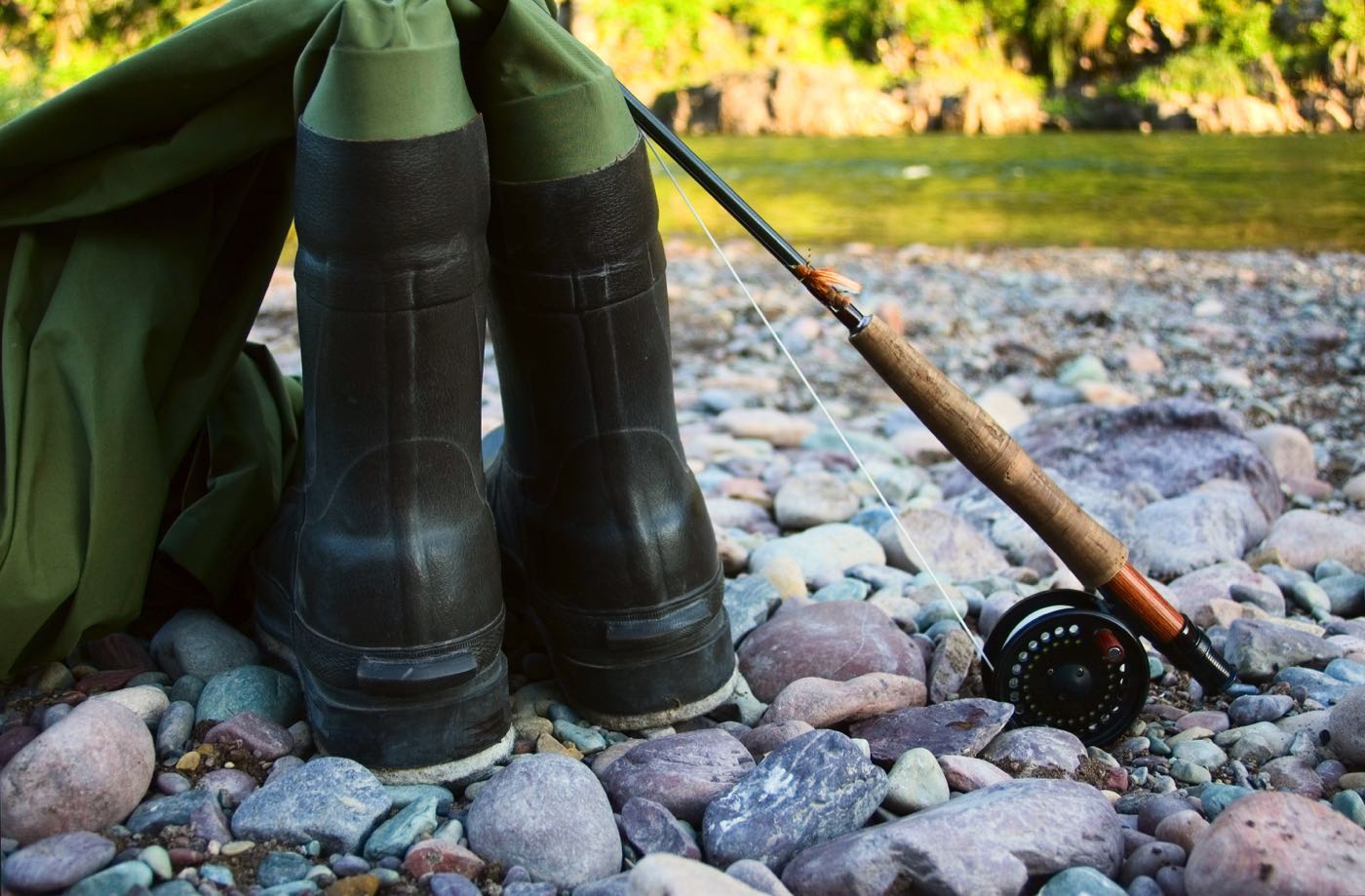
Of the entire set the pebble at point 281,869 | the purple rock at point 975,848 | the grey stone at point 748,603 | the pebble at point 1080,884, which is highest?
the pebble at point 281,869

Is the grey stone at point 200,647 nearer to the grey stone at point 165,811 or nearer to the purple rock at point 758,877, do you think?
the grey stone at point 165,811

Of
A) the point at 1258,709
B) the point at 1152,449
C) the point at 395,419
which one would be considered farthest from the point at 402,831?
the point at 1152,449

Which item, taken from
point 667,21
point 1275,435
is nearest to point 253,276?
point 1275,435

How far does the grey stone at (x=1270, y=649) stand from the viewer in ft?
6.55

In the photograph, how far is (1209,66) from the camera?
83.7 feet

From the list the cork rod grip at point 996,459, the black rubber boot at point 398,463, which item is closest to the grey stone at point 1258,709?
the cork rod grip at point 996,459

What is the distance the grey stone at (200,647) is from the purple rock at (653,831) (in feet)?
2.17

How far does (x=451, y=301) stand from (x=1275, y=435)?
263 centimetres

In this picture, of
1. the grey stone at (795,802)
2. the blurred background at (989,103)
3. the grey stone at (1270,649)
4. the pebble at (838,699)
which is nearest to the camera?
the grey stone at (795,802)

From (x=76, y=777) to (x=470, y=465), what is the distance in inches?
21.2

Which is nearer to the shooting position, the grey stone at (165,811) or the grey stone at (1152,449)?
the grey stone at (165,811)

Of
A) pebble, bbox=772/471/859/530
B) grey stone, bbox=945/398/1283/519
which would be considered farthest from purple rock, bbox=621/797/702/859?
grey stone, bbox=945/398/1283/519

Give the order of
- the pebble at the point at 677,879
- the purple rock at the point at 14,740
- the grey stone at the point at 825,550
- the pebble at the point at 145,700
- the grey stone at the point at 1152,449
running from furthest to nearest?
the grey stone at the point at 1152,449, the grey stone at the point at 825,550, the pebble at the point at 145,700, the purple rock at the point at 14,740, the pebble at the point at 677,879

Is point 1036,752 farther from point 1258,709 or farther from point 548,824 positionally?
point 548,824
